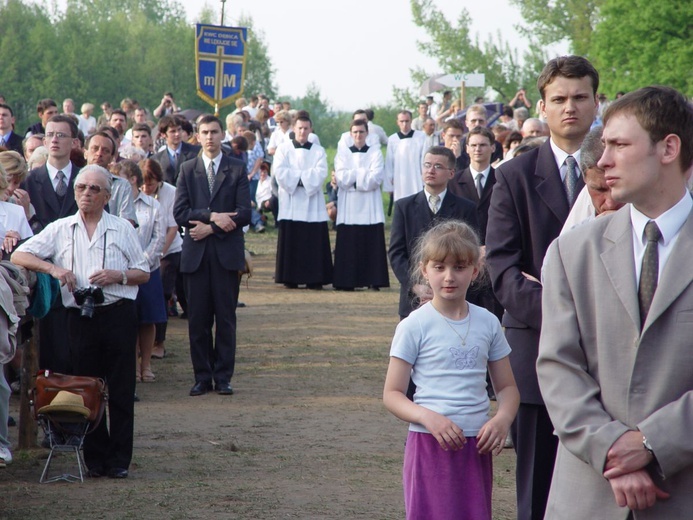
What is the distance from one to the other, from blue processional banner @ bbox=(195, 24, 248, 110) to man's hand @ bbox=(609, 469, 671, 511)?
55.7ft

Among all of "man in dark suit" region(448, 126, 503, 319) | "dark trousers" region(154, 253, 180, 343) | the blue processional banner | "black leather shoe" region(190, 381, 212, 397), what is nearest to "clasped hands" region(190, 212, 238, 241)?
"black leather shoe" region(190, 381, 212, 397)

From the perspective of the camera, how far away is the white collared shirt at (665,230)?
335 cm

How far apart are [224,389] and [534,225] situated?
18.6ft

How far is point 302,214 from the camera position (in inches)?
664

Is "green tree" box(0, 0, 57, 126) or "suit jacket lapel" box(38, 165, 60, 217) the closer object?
"suit jacket lapel" box(38, 165, 60, 217)

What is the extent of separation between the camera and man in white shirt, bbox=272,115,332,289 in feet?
55.1

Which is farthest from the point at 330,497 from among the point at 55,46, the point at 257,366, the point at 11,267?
the point at 55,46

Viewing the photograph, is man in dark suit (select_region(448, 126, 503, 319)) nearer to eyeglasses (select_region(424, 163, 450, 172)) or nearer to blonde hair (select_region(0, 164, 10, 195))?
eyeglasses (select_region(424, 163, 450, 172))

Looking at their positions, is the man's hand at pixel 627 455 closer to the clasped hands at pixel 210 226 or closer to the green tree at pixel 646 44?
the clasped hands at pixel 210 226

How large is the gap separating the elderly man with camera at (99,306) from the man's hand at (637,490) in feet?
15.0

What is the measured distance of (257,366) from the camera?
454 inches

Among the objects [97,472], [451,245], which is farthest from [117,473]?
[451,245]

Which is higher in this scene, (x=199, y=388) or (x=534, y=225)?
(x=534, y=225)

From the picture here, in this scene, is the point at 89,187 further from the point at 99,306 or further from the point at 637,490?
the point at 637,490
